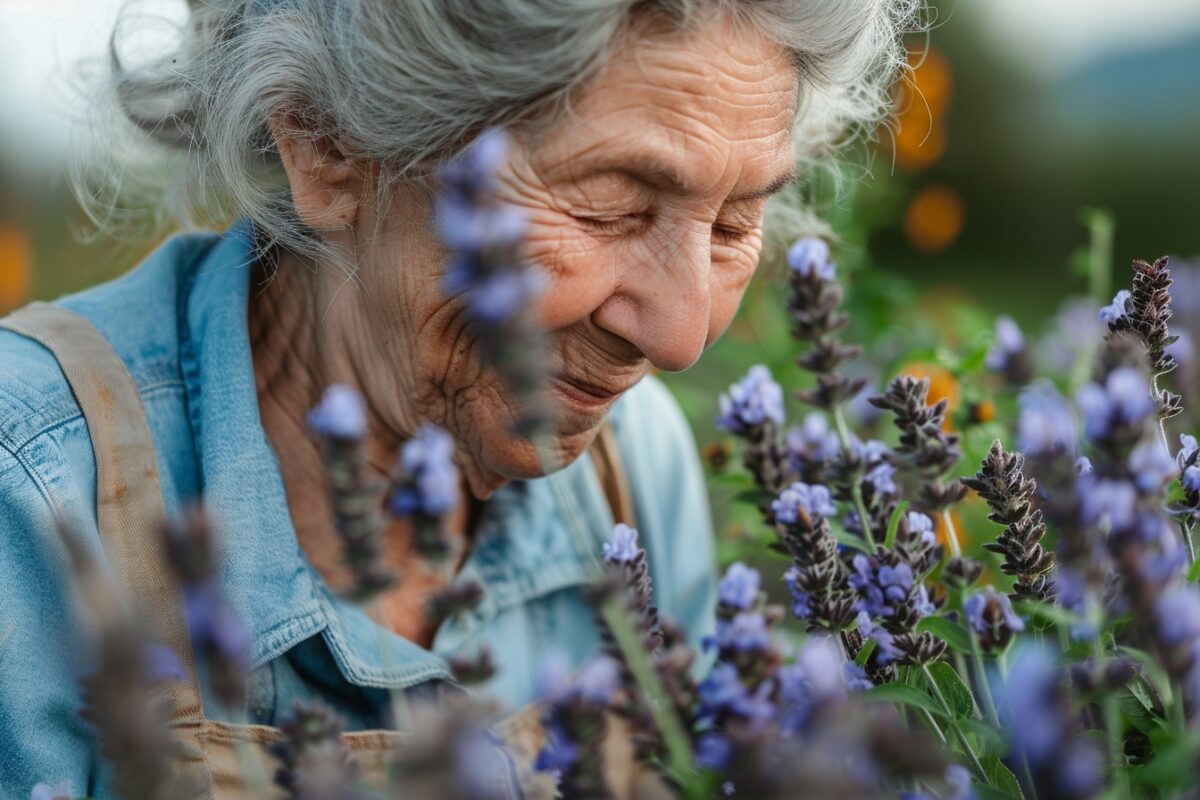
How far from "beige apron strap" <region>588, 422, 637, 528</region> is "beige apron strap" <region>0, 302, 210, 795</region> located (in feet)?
3.36

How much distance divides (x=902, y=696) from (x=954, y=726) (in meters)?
0.09

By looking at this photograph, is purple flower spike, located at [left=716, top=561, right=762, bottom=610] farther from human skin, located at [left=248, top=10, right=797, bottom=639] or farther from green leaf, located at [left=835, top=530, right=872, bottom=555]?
human skin, located at [left=248, top=10, right=797, bottom=639]

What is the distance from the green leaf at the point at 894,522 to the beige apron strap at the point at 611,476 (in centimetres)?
109

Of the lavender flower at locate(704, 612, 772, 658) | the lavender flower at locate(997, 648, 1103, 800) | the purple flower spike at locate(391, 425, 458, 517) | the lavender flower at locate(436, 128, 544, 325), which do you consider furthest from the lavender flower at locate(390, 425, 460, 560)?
the lavender flower at locate(997, 648, 1103, 800)

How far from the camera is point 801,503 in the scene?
147cm

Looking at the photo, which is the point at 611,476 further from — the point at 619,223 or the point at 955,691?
the point at 955,691

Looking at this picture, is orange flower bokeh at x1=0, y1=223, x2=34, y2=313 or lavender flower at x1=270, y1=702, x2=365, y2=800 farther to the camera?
orange flower bokeh at x1=0, y1=223, x2=34, y2=313

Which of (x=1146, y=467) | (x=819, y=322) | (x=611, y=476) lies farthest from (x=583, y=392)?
(x=1146, y=467)

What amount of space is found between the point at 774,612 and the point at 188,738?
102 centimetres

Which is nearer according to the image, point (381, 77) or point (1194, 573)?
point (1194, 573)

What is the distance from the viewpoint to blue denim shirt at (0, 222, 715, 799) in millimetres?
1740

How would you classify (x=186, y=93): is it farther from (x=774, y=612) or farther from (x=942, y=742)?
(x=942, y=742)

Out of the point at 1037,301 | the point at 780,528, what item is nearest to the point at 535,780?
the point at 780,528

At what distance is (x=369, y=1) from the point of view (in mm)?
1707
